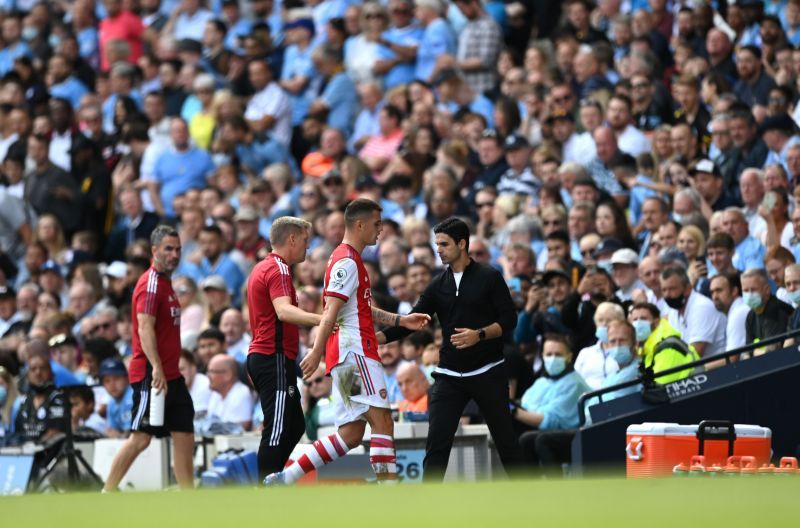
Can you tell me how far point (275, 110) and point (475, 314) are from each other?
11.4 meters

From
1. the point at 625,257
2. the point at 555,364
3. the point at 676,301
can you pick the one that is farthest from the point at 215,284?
the point at 676,301

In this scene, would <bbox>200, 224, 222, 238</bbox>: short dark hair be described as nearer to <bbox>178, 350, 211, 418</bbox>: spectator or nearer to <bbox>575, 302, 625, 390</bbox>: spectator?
<bbox>178, 350, 211, 418</bbox>: spectator

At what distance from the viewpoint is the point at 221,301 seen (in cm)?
1812

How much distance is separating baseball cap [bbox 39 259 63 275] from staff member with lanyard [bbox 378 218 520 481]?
10.2 metres

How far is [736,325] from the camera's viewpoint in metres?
13.5

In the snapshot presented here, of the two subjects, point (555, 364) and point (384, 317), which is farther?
point (555, 364)

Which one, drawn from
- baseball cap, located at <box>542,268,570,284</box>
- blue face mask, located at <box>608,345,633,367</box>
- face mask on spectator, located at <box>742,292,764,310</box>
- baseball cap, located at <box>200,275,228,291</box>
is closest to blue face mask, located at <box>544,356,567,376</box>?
blue face mask, located at <box>608,345,633,367</box>

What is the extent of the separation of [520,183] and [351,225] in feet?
23.9

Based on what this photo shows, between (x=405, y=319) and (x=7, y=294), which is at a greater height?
(x=7, y=294)

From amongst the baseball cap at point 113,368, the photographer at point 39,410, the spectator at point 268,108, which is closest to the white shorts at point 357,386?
the photographer at point 39,410

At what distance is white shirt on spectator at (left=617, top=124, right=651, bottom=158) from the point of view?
17.4 metres

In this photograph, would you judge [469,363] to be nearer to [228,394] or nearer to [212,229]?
[228,394]

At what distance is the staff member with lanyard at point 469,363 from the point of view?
1129 centimetres

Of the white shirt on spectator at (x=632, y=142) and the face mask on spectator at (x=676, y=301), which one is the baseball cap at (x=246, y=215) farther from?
the face mask on spectator at (x=676, y=301)
